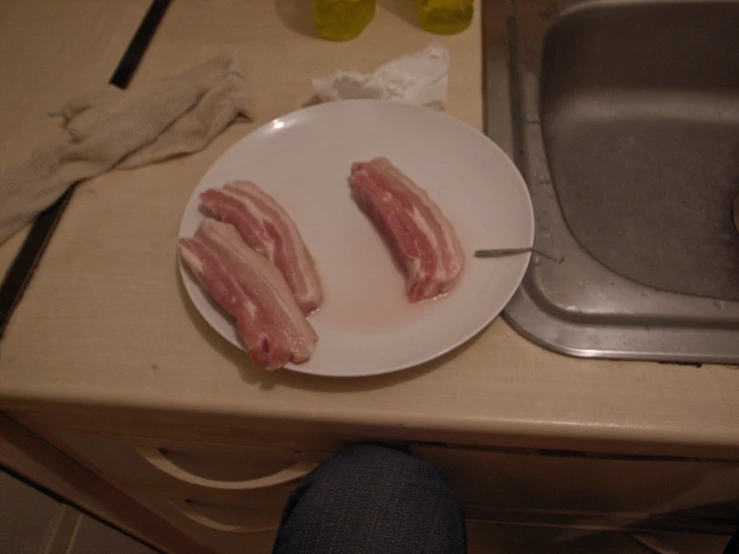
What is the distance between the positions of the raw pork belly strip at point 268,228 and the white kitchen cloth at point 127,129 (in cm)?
13

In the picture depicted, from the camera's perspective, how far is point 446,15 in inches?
29.8

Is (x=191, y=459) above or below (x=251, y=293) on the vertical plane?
below

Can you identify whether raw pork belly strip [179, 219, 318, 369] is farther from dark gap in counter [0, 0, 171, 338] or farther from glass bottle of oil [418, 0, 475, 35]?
glass bottle of oil [418, 0, 475, 35]

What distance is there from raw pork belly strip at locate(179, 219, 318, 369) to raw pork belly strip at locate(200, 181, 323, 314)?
1 cm

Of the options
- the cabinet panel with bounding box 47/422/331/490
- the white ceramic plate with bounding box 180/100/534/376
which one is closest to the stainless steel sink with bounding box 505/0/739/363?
the white ceramic plate with bounding box 180/100/534/376

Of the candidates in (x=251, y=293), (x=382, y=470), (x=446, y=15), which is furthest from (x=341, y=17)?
(x=382, y=470)

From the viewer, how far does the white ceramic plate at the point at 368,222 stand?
515 millimetres

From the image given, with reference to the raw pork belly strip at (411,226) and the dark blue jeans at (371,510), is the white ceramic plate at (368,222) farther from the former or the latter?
the dark blue jeans at (371,510)

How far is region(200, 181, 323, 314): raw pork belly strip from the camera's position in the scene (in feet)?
1.83

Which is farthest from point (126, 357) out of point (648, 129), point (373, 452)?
point (648, 129)

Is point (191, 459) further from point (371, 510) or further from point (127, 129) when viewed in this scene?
point (127, 129)

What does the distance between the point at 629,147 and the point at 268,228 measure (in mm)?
595

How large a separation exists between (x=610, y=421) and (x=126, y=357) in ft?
1.52

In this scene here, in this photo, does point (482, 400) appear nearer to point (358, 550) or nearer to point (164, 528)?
point (358, 550)
